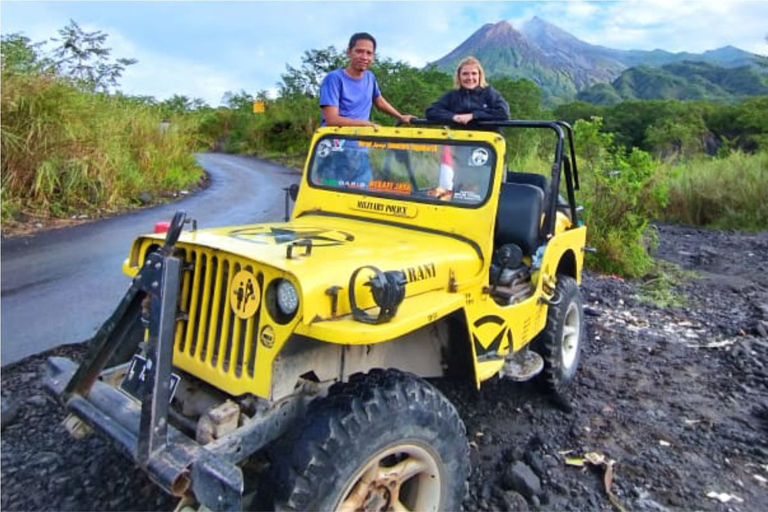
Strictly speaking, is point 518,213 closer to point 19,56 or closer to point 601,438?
point 601,438

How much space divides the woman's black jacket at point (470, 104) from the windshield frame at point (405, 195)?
58cm

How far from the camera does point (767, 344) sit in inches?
210

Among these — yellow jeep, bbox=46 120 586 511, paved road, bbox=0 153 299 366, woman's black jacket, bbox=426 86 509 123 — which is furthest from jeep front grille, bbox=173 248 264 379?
paved road, bbox=0 153 299 366

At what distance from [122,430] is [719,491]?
2.98m

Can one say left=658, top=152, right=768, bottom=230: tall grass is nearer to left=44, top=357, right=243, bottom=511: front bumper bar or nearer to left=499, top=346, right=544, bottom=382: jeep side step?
left=499, top=346, right=544, bottom=382: jeep side step

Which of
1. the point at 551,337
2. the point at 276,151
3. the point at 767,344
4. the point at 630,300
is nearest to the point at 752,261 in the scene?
the point at 630,300

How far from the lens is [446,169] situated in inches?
144

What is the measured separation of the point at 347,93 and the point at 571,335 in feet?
8.35

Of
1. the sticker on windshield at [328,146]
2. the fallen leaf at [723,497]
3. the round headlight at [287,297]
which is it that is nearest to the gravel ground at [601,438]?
the fallen leaf at [723,497]

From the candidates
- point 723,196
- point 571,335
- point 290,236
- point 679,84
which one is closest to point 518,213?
point 290,236

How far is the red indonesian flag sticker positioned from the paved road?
3074mm

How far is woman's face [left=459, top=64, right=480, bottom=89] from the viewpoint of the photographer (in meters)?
4.61

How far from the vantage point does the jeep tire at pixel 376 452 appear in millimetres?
2225

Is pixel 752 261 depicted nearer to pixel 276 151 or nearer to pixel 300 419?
pixel 300 419
